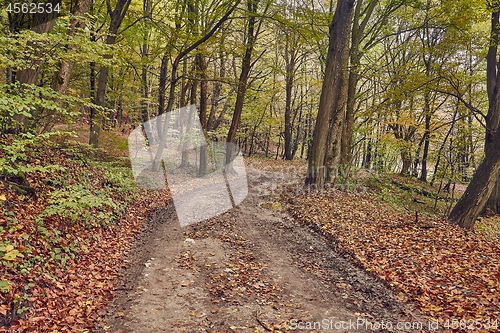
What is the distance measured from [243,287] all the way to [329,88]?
868 centimetres

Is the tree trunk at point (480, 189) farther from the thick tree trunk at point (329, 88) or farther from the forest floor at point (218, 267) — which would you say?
the thick tree trunk at point (329, 88)

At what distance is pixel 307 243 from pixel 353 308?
117 inches

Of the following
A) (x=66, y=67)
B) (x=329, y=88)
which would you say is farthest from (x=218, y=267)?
(x=329, y=88)

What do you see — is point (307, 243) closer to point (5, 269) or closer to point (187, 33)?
point (5, 269)

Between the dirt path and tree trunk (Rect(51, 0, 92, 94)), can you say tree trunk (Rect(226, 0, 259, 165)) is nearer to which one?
tree trunk (Rect(51, 0, 92, 94))

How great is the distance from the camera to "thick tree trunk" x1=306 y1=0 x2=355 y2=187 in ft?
36.5

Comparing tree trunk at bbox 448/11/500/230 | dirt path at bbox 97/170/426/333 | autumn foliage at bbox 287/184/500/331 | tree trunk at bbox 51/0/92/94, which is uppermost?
tree trunk at bbox 51/0/92/94

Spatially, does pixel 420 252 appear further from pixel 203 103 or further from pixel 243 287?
pixel 203 103

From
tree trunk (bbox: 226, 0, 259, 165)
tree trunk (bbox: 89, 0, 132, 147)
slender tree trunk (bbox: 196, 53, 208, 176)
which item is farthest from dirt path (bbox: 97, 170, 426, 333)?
tree trunk (bbox: 226, 0, 259, 165)

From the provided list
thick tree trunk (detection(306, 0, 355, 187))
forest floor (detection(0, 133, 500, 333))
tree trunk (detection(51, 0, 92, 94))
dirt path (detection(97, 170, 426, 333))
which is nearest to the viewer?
forest floor (detection(0, 133, 500, 333))

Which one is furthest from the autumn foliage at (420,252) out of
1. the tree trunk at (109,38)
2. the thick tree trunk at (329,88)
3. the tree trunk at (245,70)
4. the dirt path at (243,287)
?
the tree trunk at (109,38)

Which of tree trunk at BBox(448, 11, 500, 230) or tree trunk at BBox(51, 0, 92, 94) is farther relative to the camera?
tree trunk at BBox(448, 11, 500, 230)

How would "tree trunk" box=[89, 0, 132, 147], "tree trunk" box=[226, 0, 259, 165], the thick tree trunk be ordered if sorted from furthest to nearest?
"tree trunk" box=[226, 0, 259, 165] → the thick tree trunk → "tree trunk" box=[89, 0, 132, 147]

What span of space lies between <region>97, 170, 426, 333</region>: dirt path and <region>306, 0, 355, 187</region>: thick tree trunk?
4.26 metres
